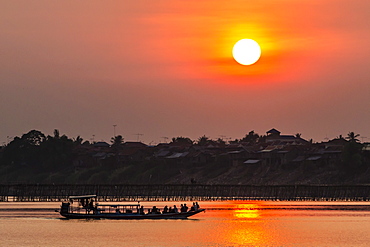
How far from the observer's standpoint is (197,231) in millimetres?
99500

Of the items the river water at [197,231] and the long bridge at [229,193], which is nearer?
the river water at [197,231]

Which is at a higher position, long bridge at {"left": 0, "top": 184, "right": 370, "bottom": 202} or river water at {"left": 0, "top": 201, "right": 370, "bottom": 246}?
long bridge at {"left": 0, "top": 184, "right": 370, "bottom": 202}

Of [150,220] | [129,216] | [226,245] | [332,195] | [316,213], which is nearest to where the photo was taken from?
[226,245]

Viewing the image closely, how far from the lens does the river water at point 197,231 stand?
89.8 metres

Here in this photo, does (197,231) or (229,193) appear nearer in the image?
(197,231)

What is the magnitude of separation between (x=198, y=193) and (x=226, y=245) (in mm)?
94913

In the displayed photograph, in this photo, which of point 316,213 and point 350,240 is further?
point 316,213

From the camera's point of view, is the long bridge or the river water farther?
the long bridge

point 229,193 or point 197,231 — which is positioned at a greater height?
point 229,193

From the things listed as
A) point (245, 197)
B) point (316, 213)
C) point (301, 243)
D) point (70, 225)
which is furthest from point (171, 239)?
point (245, 197)

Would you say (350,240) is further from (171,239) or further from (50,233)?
(50,233)

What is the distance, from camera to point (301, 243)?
3511 inches

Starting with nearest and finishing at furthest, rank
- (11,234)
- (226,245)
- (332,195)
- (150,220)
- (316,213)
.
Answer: (226,245)
(11,234)
(150,220)
(316,213)
(332,195)

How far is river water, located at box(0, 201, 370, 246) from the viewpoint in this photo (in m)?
89.8
